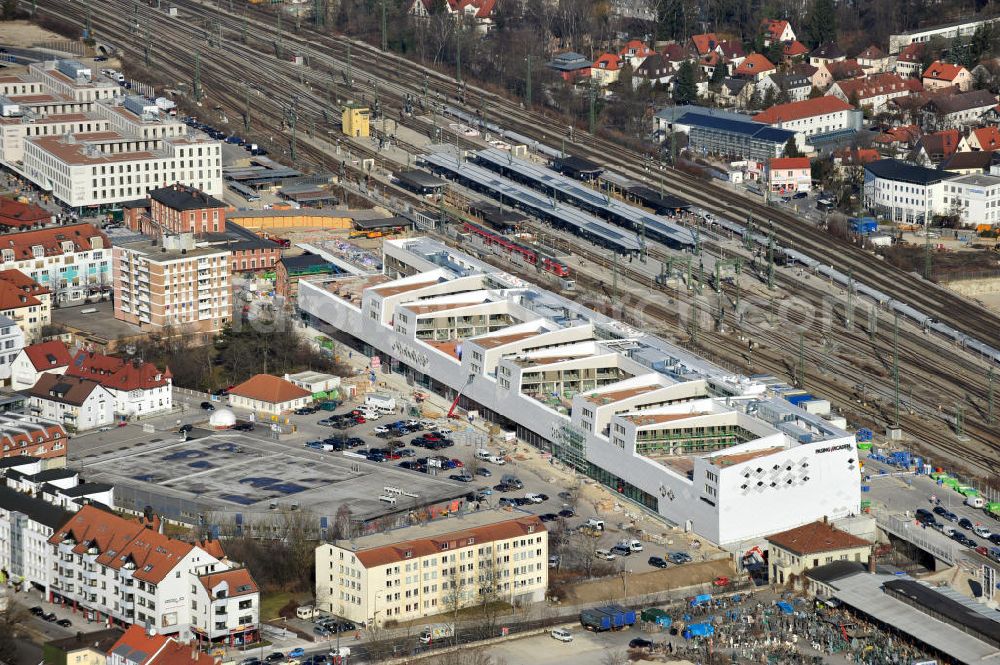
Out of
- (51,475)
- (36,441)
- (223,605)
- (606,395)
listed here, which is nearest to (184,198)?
(36,441)

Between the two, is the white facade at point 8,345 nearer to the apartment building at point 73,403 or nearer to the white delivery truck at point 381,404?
the apartment building at point 73,403

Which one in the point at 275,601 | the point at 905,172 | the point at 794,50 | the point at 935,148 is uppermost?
the point at 794,50

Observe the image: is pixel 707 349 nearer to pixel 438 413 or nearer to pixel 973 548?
pixel 438 413

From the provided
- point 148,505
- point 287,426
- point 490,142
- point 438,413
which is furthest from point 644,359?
point 490,142

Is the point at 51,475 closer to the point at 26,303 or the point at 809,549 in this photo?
the point at 26,303

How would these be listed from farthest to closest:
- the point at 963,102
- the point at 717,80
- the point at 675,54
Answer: the point at 675,54 → the point at 717,80 → the point at 963,102
